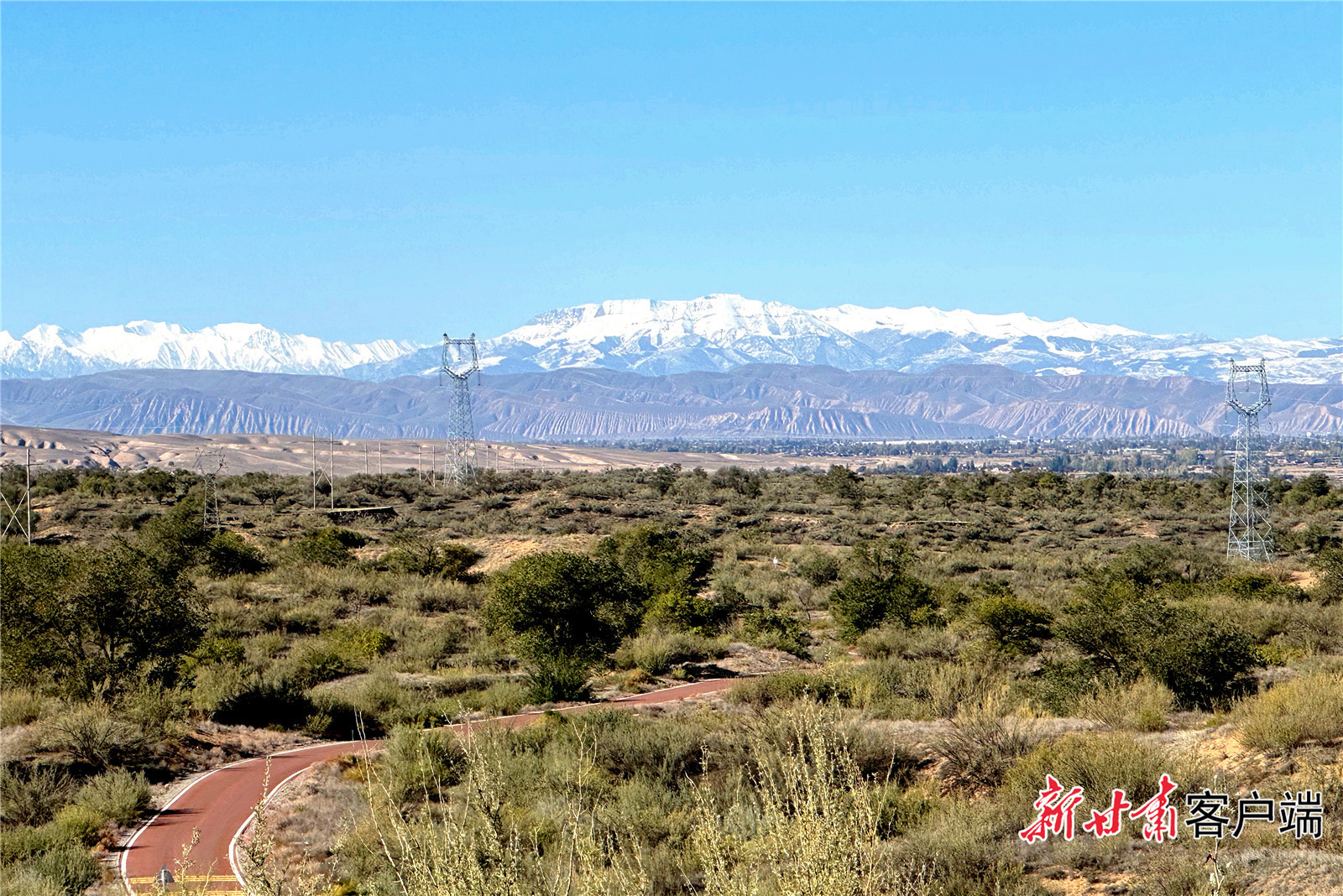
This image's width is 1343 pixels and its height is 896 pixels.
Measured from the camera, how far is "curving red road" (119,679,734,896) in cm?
1122

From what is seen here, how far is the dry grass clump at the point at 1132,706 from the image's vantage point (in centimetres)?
1369

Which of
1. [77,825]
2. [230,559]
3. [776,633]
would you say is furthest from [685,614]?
[77,825]

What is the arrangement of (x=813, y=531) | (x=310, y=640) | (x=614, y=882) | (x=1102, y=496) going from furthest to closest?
1. (x=1102, y=496)
2. (x=813, y=531)
3. (x=310, y=640)
4. (x=614, y=882)

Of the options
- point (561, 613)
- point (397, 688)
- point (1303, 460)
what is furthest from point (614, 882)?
point (1303, 460)

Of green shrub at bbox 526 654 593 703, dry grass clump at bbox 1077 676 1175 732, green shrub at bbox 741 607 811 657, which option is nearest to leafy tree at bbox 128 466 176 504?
green shrub at bbox 741 607 811 657

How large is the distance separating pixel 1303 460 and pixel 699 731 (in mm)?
199458

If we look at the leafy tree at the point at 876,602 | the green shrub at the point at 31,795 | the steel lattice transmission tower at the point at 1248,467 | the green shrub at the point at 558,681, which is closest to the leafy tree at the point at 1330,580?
the steel lattice transmission tower at the point at 1248,467

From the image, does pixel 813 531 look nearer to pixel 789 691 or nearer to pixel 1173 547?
pixel 1173 547

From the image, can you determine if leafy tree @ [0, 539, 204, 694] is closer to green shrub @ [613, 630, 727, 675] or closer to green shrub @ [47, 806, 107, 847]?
green shrub @ [47, 806, 107, 847]

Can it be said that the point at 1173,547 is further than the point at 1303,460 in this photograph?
No

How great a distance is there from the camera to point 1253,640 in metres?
19.9

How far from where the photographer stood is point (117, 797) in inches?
532

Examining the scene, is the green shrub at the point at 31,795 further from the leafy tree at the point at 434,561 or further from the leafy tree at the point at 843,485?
the leafy tree at the point at 843,485

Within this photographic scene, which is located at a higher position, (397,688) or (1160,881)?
(1160,881)
